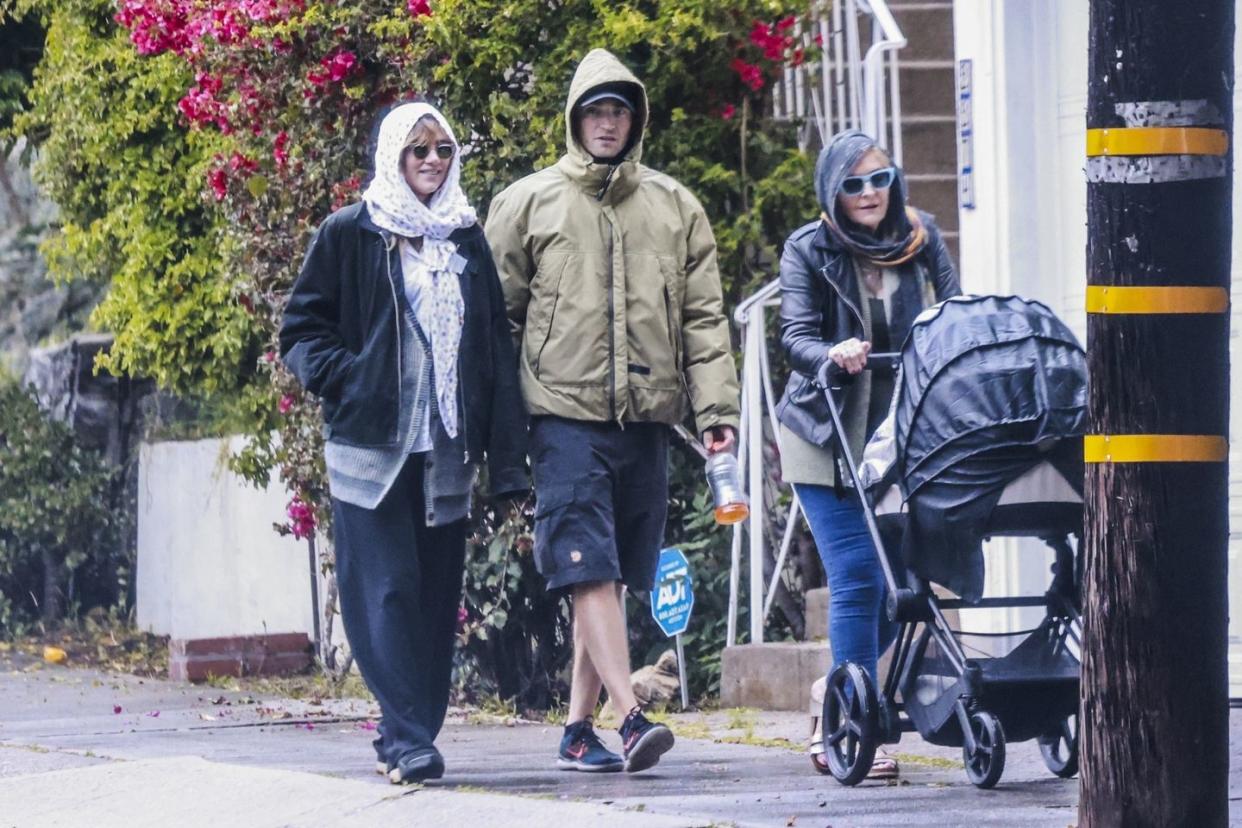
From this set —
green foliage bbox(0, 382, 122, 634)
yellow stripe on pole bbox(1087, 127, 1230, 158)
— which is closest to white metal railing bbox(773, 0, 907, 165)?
yellow stripe on pole bbox(1087, 127, 1230, 158)

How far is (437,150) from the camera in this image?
589 cm

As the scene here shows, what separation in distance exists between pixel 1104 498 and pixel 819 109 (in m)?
4.66

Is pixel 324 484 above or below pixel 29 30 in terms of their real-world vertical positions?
below

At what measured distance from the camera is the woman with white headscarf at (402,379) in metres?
5.77

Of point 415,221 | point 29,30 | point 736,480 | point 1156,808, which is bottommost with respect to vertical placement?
point 1156,808

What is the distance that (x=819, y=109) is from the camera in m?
8.73

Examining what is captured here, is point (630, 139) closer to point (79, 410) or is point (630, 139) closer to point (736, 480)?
point (736, 480)

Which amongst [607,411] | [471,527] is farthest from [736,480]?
[471,527]

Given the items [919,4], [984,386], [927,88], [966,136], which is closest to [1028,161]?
[966,136]

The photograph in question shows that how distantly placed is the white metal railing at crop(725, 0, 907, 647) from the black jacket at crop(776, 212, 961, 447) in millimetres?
1222

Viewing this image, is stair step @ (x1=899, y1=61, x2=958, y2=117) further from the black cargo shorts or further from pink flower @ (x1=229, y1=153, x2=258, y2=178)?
the black cargo shorts

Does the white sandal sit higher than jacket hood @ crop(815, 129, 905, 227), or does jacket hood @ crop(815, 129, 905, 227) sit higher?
jacket hood @ crop(815, 129, 905, 227)

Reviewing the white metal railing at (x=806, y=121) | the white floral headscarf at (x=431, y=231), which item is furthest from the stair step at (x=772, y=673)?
the white floral headscarf at (x=431, y=231)

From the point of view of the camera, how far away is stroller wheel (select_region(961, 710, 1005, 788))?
5.20 meters
